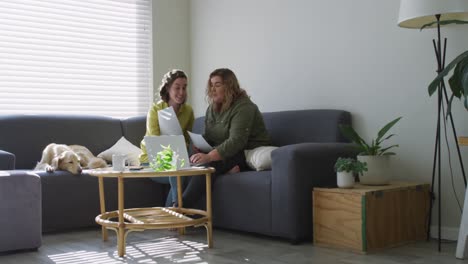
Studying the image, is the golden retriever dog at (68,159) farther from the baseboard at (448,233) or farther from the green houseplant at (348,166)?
the baseboard at (448,233)

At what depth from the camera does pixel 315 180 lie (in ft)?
10.3

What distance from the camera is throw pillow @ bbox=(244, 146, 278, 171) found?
131 inches

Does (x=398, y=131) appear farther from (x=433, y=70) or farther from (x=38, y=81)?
(x=38, y=81)

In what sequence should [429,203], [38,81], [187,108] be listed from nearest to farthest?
[429,203]
[187,108]
[38,81]

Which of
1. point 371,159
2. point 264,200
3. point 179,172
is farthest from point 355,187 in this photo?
point 179,172

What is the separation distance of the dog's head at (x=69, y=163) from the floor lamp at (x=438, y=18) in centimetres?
209

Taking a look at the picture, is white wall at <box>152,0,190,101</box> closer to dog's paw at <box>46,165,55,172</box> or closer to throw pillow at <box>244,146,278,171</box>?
dog's paw at <box>46,165,55,172</box>

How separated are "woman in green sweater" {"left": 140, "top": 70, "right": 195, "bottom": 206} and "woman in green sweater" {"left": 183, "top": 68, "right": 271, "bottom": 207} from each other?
0.15 m

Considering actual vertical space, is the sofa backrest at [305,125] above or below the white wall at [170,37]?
below

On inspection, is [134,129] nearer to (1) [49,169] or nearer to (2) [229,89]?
(1) [49,169]

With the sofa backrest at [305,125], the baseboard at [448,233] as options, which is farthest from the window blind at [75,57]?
the baseboard at [448,233]

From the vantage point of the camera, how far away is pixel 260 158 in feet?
11.0

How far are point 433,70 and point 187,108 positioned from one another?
1.53 meters

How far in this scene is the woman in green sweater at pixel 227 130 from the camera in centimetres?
340
